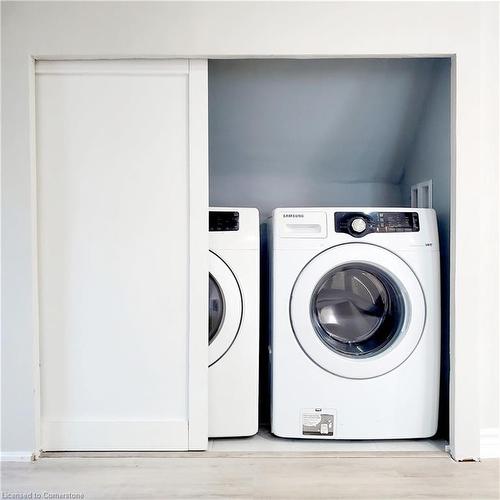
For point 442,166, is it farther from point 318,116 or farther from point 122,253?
point 122,253

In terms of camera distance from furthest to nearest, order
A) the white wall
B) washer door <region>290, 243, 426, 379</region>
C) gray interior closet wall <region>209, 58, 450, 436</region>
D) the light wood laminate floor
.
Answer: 1. gray interior closet wall <region>209, 58, 450, 436</region>
2. washer door <region>290, 243, 426, 379</region>
3. the white wall
4. the light wood laminate floor

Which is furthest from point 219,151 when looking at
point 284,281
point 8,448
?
point 8,448

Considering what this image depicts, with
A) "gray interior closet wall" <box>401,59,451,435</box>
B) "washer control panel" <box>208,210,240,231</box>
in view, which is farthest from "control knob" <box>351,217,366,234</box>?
"washer control panel" <box>208,210,240,231</box>

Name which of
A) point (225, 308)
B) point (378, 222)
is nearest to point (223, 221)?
point (225, 308)

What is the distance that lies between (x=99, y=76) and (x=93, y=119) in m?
0.17

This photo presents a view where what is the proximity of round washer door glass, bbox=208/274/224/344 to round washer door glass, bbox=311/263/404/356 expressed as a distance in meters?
0.40

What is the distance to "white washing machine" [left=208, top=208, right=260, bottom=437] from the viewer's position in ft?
6.32

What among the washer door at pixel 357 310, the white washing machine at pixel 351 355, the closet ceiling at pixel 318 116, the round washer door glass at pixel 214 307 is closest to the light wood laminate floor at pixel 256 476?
the white washing machine at pixel 351 355

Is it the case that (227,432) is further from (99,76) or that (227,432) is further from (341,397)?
(99,76)

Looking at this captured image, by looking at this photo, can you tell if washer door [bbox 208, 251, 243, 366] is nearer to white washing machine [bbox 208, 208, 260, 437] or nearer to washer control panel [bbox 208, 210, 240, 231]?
white washing machine [bbox 208, 208, 260, 437]

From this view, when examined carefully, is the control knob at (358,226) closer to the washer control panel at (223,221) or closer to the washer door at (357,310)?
the washer door at (357,310)

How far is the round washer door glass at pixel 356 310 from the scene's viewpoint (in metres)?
1.99

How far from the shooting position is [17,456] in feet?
5.86

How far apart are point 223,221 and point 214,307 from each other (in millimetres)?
367
